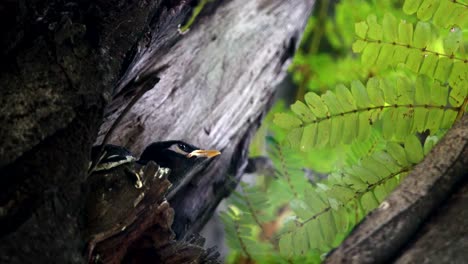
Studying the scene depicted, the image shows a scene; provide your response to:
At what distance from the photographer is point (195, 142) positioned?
5.97 ft

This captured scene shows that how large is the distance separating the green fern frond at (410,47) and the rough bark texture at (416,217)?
266 millimetres

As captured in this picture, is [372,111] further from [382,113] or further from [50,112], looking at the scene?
[50,112]

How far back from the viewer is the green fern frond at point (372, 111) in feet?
4.25

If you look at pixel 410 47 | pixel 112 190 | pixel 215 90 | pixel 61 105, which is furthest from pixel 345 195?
pixel 215 90

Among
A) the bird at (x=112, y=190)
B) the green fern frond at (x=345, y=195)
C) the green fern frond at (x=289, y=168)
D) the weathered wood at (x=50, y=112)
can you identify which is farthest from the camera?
the green fern frond at (x=289, y=168)

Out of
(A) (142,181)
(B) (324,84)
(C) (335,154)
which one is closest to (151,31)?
(A) (142,181)

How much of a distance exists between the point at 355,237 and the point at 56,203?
461 mm

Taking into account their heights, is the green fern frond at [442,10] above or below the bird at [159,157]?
below

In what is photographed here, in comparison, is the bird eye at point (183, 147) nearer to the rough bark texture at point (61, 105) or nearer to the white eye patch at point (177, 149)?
the white eye patch at point (177, 149)

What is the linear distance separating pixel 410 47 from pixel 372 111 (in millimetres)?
171

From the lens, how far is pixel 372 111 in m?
1.35

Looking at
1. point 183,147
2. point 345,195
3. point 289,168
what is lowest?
point 289,168

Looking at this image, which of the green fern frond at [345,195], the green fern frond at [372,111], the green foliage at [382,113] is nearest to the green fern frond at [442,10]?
the green foliage at [382,113]

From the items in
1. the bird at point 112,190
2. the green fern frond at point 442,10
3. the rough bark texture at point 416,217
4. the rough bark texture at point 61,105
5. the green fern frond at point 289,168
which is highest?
the rough bark texture at point 61,105
